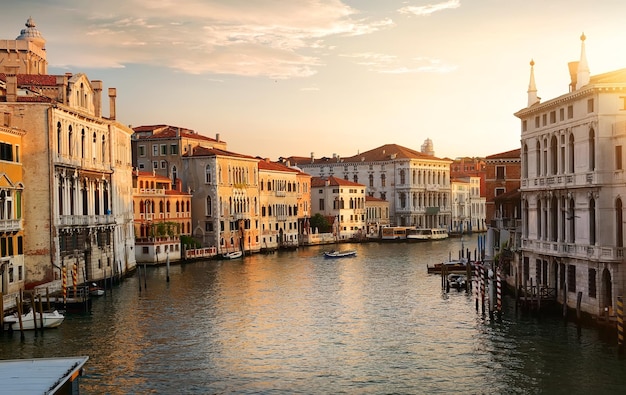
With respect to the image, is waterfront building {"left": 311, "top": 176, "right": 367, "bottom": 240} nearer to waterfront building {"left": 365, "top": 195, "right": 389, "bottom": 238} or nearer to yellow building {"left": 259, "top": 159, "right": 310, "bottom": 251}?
waterfront building {"left": 365, "top": 195, "right": 389, "bottom": 238}

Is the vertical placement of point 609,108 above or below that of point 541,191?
above

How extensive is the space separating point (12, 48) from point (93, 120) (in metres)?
19.3

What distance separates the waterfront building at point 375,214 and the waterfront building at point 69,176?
39.0 meters

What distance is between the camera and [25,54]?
4909cm

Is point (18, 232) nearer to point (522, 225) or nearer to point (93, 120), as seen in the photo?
point (93, 120)

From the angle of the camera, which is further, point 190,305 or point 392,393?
point 190,305

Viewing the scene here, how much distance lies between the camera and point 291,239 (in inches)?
2478

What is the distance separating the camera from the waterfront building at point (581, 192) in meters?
20.3

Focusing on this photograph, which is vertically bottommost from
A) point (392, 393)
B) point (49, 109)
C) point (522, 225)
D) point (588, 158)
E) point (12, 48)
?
point (392, 393)

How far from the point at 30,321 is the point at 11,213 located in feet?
15.8

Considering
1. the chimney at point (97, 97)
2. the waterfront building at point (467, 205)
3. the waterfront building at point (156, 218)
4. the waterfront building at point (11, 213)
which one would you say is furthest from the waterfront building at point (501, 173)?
the waterfront building at point (467, 205)

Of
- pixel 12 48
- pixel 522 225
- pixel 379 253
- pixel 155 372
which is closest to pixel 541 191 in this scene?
pixel 522 225

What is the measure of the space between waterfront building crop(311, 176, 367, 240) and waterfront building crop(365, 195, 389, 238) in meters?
2.38

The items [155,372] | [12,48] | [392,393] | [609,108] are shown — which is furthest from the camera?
[12,48]
